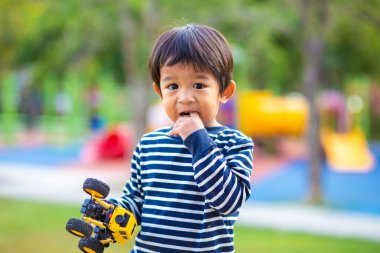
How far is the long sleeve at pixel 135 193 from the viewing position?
7.23 feet

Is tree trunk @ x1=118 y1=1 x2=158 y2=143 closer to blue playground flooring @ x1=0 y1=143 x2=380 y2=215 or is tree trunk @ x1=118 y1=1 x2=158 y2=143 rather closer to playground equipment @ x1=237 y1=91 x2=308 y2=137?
blue playground flooring @ x1=0 y1=143 x2=380 y2=215

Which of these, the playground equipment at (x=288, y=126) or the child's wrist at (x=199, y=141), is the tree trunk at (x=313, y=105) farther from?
the child's wrist at (x=199, y=141)

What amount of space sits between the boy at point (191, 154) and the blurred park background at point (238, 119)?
11.7ft

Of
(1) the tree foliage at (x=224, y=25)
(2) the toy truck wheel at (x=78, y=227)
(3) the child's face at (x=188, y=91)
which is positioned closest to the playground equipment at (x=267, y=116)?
(1) the tree foliage at (x=224, y=25)

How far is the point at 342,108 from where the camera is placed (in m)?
17.2

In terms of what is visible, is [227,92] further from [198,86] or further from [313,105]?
[313,105]

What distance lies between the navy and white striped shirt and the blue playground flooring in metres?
6.65

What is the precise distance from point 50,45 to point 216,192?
76.9 feet

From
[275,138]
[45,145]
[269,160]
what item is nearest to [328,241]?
[269,160]

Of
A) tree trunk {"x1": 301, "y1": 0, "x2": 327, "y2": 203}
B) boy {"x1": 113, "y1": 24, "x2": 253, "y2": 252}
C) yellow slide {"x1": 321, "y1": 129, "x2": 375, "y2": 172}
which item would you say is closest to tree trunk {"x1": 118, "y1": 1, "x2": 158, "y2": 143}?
tree trunk {"x1": 301, "y1": 0, "x2": 327, "y2": 203}

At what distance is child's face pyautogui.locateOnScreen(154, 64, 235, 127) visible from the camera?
2.03 m

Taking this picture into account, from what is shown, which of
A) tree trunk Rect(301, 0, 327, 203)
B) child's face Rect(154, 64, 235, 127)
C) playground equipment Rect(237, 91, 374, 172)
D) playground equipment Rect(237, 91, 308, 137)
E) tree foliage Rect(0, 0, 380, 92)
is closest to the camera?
child's face Rect(154, 64, 235, 127)

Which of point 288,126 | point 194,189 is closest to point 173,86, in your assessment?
point 194,189

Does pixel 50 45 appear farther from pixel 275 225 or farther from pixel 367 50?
pixel 275 225
